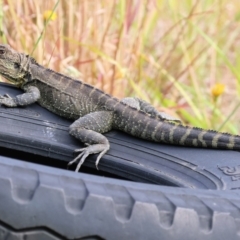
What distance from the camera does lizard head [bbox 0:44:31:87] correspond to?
3.80m

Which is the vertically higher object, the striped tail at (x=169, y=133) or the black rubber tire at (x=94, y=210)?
the black rubber tire at (x=94, y=210)

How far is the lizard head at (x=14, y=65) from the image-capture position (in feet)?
12.5

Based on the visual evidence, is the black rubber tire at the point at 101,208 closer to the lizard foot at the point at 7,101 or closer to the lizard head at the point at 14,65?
the lizard foot at the point at 7,101

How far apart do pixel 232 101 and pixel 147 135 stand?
10.4 ft

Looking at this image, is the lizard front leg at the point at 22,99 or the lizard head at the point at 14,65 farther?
Answer: the lizard head at the point at 14,65

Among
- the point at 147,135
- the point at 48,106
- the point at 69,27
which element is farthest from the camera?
the point at 69,27

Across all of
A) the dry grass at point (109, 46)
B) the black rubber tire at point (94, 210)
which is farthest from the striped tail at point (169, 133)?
the black rubber tire at point (94, 210)

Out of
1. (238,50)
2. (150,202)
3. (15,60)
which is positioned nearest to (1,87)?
(15,60)

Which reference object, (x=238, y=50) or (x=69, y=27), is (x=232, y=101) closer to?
(x=238, y=50)

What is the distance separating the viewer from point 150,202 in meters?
1.94

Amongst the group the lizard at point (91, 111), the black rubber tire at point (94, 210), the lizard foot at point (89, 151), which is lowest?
the lizard foot at point (89, 151)

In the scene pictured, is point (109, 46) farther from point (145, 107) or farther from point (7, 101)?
point (7, 101)

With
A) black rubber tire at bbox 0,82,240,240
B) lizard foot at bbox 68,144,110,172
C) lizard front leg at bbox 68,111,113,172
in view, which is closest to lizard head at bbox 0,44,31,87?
lizard front leg at bbox 68,111,113,172

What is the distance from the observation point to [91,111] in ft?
11.9
